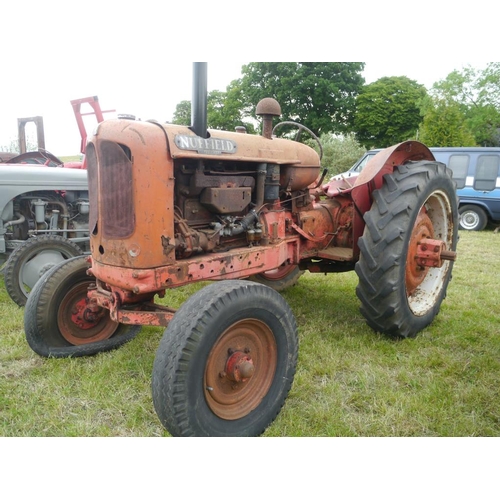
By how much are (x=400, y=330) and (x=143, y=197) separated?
2.14 metres

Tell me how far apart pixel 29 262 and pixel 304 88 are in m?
16.5

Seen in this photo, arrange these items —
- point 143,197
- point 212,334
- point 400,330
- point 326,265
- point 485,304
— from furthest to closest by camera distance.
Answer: point 485,304 < point 326,265 < point 400,330 < point 143,197 < point 212,334

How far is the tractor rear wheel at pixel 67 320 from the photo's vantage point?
2.86m

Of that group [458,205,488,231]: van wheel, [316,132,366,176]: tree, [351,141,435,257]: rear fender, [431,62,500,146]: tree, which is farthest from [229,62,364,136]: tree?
[351,141,435,257]: rear fender

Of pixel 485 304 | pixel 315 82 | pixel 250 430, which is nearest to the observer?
pixel 250 430

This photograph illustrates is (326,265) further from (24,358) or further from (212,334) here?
(24,358)

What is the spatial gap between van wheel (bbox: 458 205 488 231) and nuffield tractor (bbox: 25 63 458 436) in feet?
25.1

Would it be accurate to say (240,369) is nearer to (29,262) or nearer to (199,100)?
(199,100)

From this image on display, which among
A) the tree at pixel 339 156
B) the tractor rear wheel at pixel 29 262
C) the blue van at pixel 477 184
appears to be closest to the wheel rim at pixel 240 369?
the tractor rear wheel at pixel 29 262

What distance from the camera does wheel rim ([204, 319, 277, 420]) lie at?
6.86 feet

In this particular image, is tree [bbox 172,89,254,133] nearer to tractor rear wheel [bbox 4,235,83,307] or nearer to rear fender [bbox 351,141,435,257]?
tractor rear wheel [bbox 4,235,83,307]

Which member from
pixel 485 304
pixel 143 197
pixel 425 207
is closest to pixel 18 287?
pixel 143 197

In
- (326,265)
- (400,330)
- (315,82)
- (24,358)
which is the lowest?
(24,358)

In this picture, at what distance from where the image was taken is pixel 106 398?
2455mm
